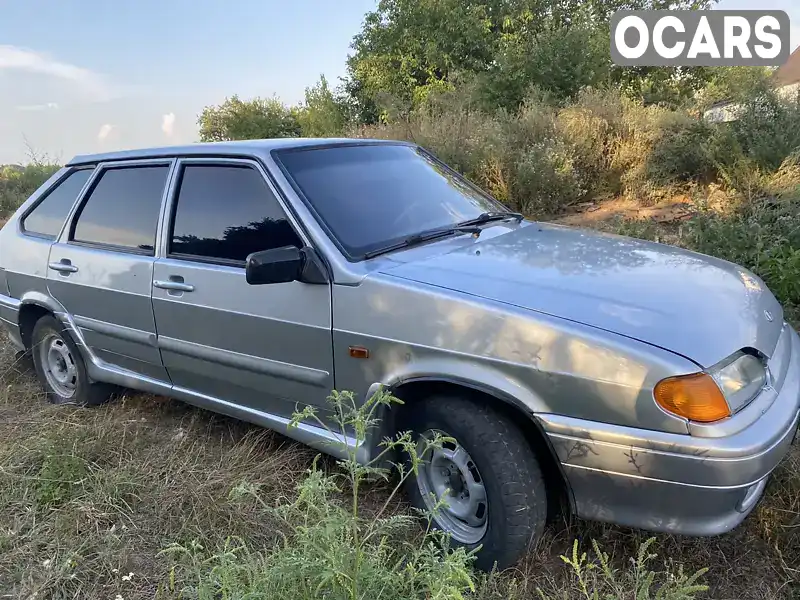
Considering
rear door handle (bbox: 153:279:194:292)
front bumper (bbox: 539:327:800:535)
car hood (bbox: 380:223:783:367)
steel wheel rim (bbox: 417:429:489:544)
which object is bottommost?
steel wheel rim (bbox: 417:429:489:544)

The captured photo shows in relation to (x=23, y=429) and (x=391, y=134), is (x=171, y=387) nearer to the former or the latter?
(x=23, y=429)

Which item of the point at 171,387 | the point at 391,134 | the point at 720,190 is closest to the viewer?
the point at 171,387

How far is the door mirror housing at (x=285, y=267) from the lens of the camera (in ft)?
8.12

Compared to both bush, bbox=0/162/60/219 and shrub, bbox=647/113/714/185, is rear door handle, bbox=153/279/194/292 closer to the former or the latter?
shrub, bbox=647/113/714/185

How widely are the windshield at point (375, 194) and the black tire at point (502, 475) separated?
2.81ft

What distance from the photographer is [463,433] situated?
2.29 metres

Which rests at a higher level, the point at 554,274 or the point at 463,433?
the point at 554,274

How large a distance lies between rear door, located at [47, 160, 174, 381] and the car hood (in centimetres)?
168

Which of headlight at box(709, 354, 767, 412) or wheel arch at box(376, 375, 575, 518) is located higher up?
headlight at box(709, 354, 767, 412)

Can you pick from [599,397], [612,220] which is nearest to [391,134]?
[612,220]

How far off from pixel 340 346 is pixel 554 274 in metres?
0.94

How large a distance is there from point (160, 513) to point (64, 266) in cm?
180

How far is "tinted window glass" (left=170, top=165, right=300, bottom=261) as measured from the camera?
292 cm

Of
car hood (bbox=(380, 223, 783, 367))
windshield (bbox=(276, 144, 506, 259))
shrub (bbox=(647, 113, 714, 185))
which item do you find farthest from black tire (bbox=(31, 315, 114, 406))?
shrub (bbox=(647, 113, 714, 185))
